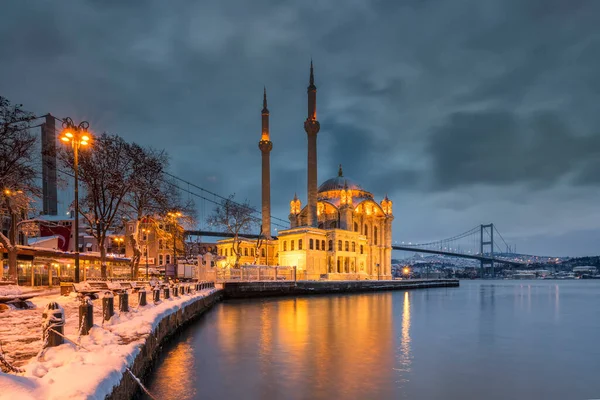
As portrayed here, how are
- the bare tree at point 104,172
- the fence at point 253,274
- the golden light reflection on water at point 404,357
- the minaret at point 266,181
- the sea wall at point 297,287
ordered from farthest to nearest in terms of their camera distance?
the minaret at point 266,181 → the fence at point 253,274 → the sea wall at point 297,287 → the bare tree at point 104,172 → the golden light reflection on water at point 404,357

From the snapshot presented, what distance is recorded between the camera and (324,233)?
63094 mm

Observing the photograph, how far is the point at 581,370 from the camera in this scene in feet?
43.1

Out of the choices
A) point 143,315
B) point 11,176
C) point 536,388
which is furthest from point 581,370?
point 11,176

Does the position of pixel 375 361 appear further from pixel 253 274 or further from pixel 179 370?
pixel 253 274

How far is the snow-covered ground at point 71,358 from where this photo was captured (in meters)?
4.34

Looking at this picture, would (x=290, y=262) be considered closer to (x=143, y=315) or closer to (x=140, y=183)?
(x=140, y=183)

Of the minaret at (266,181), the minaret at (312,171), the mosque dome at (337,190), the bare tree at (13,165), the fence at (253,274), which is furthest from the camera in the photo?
the mosque dome at (337,190)

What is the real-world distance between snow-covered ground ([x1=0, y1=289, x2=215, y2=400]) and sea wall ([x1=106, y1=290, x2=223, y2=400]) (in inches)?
8.0

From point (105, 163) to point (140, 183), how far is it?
2.64m

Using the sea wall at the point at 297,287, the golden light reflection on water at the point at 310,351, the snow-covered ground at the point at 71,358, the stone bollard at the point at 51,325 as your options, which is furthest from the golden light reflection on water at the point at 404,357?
the sea wall at the point at 297,287

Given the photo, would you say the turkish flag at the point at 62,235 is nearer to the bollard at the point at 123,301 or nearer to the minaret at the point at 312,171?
the minaret at the point at 312,171

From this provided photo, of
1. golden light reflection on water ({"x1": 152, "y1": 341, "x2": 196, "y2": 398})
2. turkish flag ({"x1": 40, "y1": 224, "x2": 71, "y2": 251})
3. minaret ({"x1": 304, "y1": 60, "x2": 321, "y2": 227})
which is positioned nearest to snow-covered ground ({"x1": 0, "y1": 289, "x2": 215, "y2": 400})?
golden light reflection on water ({"x1": 152, "y1": 341, "x2": 196, "y2": 398})

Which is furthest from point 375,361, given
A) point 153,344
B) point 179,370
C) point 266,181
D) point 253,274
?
point 266,181

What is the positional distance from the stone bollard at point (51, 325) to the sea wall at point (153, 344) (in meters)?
1.09
